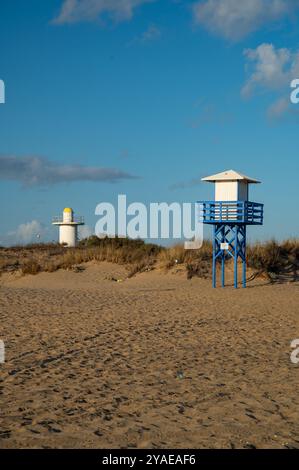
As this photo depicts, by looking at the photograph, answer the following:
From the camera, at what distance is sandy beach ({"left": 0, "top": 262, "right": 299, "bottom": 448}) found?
6.16 metres

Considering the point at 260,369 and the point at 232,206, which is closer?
the point at 260,369

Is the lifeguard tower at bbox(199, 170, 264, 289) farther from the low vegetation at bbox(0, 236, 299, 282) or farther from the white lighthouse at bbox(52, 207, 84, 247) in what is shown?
the white lighthouse at bbox(52, 207, 84, 247)

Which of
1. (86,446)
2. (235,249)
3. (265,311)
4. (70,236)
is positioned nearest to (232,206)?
(235,249)

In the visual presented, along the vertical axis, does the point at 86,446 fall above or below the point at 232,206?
below

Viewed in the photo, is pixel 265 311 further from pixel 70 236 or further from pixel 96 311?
pixel 70 236

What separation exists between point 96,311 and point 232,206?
819cm

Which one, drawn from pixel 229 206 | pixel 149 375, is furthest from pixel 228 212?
pixel 149 375

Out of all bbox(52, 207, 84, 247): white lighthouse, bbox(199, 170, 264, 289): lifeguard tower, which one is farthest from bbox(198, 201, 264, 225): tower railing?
bbox(52, 207, 84, 247): white lighthouse

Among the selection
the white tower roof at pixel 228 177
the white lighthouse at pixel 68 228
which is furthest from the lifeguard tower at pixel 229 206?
the white lighthouse at pixel 68 228

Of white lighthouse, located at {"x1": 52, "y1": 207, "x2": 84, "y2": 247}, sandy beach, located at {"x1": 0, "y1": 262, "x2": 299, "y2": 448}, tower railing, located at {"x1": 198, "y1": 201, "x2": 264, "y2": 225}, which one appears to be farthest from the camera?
white lighthouse, located at {"x1": 52, "y1": 207, "x2": 84, "y2": 247}

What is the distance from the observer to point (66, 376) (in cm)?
879

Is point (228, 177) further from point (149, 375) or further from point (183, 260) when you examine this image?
point (149, 375)

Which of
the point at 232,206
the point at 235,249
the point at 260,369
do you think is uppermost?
the point at 232,206

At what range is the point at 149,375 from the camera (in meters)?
8.89
